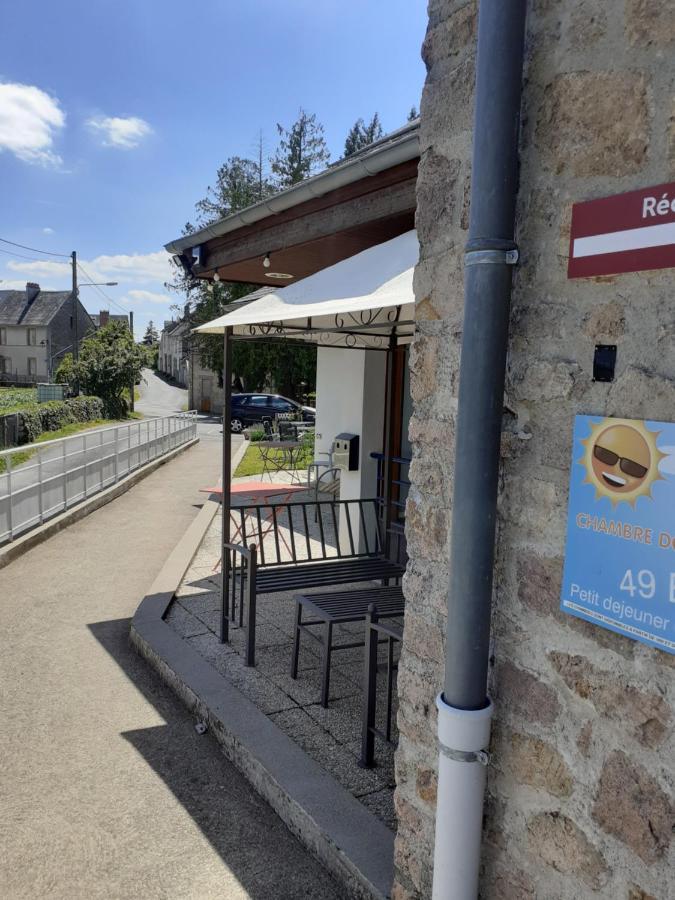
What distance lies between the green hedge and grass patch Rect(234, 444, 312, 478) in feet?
29.1

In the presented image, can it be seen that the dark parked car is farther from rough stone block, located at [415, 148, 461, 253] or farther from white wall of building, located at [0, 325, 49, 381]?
white wall of building, located at [0, 325, 49, 381]

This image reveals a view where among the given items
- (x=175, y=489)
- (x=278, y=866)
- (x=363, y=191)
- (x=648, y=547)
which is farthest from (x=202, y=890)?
(x=175, y=489)

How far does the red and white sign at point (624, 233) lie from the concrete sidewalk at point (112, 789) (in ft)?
8.03

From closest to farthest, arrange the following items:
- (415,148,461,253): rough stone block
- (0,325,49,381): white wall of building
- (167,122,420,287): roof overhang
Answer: (415,148,461,253): rough stone block
(167,122,420,287): roof overhang
(0,325,49,381): white wall of building

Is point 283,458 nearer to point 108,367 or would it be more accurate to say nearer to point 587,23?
point 587,23

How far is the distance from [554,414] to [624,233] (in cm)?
43

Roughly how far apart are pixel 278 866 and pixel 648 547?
2.20 meters

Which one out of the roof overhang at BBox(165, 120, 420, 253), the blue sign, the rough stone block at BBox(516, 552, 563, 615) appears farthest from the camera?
the roof overhang at BBox(165, 120, 420, 253)

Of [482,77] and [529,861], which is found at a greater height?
[482,77]

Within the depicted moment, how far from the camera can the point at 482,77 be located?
175 cm

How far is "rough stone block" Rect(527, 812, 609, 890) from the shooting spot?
166 centimetres

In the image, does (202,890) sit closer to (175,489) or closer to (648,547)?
(648,547)

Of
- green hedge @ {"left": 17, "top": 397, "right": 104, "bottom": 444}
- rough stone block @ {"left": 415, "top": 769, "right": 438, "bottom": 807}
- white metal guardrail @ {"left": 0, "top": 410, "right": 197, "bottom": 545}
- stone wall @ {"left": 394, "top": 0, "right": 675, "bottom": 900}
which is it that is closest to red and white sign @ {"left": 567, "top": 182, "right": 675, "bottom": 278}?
stone wall @ {"left": 394, "top": 0, "right": 675, "bottom": 900}

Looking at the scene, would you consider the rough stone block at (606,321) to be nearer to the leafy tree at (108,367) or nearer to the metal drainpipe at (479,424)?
the metal drainpipe at (479,424)
